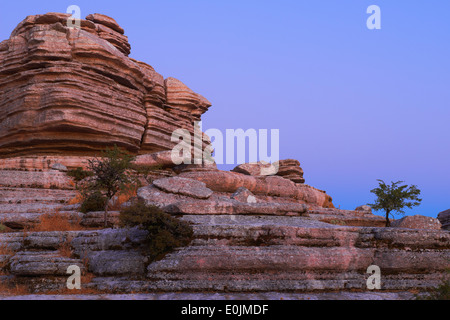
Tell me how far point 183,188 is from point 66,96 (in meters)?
20.4

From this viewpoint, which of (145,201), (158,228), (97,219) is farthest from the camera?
(97,219)

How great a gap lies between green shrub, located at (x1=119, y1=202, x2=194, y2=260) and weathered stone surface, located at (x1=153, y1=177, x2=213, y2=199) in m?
7.56

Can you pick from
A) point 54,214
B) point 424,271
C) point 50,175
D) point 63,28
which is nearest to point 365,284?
point 424,271

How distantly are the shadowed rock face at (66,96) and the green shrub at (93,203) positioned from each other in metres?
16.9

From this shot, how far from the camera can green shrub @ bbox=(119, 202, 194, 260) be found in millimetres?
10445

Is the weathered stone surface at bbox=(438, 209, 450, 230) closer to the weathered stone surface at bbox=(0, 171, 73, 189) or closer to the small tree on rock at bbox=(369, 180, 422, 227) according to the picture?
the small tree on rock at bbox=(369, 180, 422, 227)

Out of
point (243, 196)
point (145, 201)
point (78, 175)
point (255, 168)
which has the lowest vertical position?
point (145, 201)

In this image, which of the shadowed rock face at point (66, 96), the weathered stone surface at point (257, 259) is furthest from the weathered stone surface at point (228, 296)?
the shadowed rock face at point (66, 96)

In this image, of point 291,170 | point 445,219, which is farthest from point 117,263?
point 291,170

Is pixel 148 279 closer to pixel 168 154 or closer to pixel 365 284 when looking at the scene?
pixel 365 284

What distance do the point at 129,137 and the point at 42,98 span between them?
31.6ft

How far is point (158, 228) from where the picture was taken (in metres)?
10.7

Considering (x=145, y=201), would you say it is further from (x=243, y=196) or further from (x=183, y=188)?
(x=243, y=196)

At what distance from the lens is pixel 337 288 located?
33.7 feet
